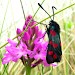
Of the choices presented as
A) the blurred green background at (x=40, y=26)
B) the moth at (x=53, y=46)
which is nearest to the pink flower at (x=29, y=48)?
the moth at (x=53, y=46)

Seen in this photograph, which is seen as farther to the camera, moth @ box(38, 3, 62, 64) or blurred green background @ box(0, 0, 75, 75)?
blurred green background @ box(0, 0, 75, 75)

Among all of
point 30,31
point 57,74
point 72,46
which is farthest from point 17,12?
point 30,31

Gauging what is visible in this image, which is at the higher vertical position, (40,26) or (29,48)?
(29,48)

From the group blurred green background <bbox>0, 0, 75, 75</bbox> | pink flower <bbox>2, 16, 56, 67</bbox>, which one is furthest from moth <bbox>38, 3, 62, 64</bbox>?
blurred green background <bbox>0, 0, 75, 75</bbox>

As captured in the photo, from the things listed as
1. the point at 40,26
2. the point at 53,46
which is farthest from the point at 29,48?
the point at 40,26

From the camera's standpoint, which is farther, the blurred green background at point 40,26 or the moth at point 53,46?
the blurred green background at point 40,26

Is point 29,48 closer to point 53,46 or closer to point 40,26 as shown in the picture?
point 53,46

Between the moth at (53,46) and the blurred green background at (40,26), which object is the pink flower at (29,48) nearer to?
the moth at (53,46)

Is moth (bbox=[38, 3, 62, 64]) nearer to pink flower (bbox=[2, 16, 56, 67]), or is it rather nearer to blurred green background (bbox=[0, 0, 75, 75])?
pink flower (bbox=[2, 16, 56, 67])
